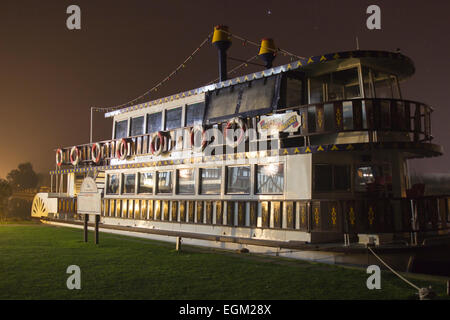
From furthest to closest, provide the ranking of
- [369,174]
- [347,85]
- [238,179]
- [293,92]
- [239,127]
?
[238,179] → [347,85] → [239,127] → [293,92] → [369,174]

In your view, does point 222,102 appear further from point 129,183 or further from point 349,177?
point 129,183

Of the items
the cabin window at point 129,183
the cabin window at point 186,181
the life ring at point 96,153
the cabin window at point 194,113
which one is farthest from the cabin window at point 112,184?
the cabin window at point 194,113

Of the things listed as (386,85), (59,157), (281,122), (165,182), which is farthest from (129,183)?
(386,85)

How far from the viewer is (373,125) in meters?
9.52

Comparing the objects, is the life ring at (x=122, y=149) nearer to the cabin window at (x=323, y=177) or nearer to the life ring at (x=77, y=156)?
the life ring at (x=77, y=156)

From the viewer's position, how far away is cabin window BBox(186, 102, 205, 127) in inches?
564

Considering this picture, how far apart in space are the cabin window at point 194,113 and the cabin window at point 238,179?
2.80 meters

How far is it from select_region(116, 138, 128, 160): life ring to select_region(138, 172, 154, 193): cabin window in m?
1.18

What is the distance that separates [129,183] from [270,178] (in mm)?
7686

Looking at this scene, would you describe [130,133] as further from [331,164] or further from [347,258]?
[347,258]

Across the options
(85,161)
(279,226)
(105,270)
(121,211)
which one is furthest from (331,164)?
(85,161)

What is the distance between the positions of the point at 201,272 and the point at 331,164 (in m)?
4.51

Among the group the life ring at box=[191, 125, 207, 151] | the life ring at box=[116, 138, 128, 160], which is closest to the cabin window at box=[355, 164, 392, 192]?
the life ring at box=[191, 125, 207, 151]

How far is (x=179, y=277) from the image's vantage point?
322 inches
